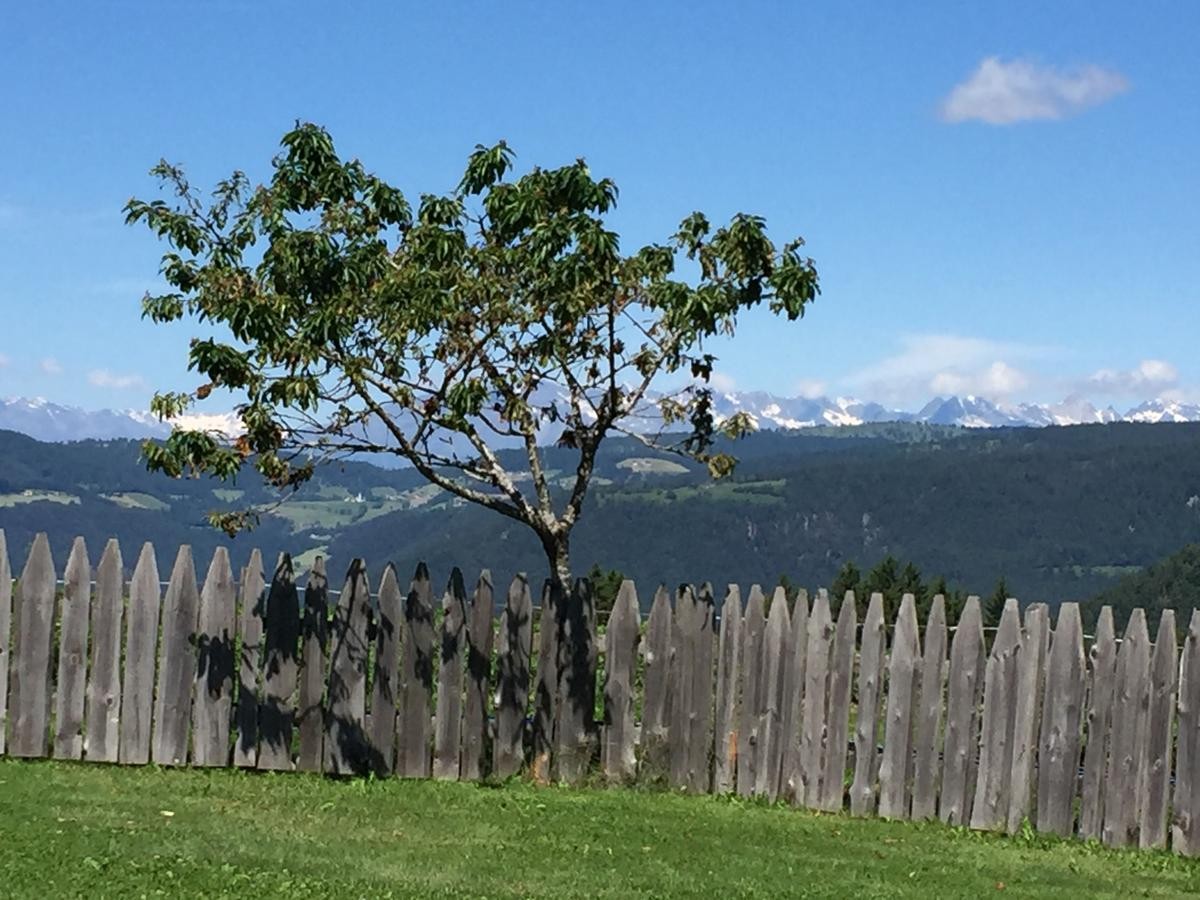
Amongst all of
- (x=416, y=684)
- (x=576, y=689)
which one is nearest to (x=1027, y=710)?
(x=576, y=689)

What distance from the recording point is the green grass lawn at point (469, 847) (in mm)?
10578

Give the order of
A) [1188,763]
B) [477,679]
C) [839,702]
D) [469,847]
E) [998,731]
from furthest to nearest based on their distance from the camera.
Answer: [477,679] < [839,702] < [998,731] < [1188,763] < [469,847]

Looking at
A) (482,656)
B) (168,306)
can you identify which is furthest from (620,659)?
(168,306)

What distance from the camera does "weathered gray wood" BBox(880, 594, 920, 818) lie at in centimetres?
1428

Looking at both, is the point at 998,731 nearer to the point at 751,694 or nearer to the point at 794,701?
the point at 794,701

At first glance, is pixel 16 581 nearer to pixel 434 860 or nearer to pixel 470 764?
pixel 470 764

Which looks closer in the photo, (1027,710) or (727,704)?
(1027,710)

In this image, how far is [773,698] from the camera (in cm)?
1466

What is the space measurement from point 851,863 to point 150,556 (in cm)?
665

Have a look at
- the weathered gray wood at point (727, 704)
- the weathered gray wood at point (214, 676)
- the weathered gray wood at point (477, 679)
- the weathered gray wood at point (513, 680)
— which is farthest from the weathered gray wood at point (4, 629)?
the weathered gray wood at point (727, 704)

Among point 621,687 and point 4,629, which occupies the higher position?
point 4,629

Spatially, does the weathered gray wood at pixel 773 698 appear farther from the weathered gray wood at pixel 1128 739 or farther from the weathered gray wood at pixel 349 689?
the weathered gray wood at pixel 349 689

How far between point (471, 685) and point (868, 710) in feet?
11.9

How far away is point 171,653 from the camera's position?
583 inches
